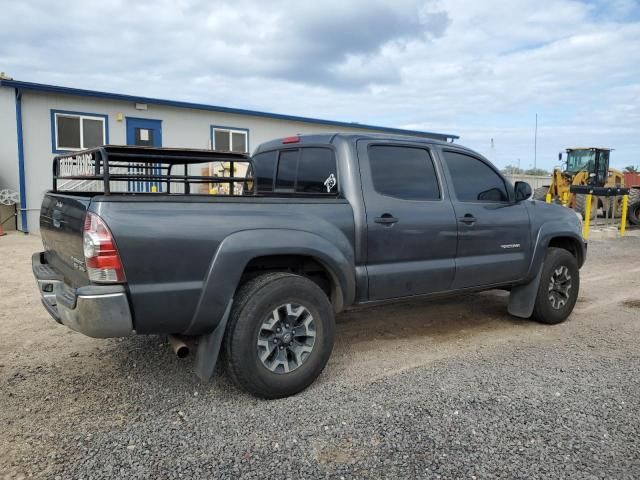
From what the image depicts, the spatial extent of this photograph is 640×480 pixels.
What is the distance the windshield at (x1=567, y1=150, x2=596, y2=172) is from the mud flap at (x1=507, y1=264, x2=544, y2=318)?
16978mm

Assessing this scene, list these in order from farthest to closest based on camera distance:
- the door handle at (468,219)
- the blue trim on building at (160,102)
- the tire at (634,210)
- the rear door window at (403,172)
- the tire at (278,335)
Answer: the tire at (634,210), the blue trim on building at (160,102), the door handle at (468,219), the rear door window at (403,172), the tire at (278,335)

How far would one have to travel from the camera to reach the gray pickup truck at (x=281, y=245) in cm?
311

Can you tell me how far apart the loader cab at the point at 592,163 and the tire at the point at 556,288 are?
1596cm

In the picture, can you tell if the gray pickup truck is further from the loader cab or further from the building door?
the loader cab

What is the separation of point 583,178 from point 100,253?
781 inches

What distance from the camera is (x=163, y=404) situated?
11.6ft

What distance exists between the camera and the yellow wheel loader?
61.6 ft

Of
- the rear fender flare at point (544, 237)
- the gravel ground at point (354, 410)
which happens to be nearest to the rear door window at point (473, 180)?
the rear fender flare at point (544, 237)

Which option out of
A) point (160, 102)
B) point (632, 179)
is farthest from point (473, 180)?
→ point (632, 179)

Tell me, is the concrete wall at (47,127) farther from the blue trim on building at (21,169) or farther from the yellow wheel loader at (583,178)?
the yellow wheel loader at (583,178)

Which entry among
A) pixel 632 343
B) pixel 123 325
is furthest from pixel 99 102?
pixel 632 343

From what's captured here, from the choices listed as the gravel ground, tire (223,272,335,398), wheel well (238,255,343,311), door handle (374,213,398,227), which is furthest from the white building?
tire (223,272,335,398)

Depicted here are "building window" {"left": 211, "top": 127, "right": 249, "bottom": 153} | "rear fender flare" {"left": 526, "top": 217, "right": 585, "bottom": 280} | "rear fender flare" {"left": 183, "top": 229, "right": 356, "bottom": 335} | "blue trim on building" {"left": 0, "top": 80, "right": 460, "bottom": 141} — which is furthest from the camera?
"building window" {"left": 211, "top": 127, "right": 249, "bottom": 153}

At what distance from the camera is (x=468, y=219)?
15.4 ft
